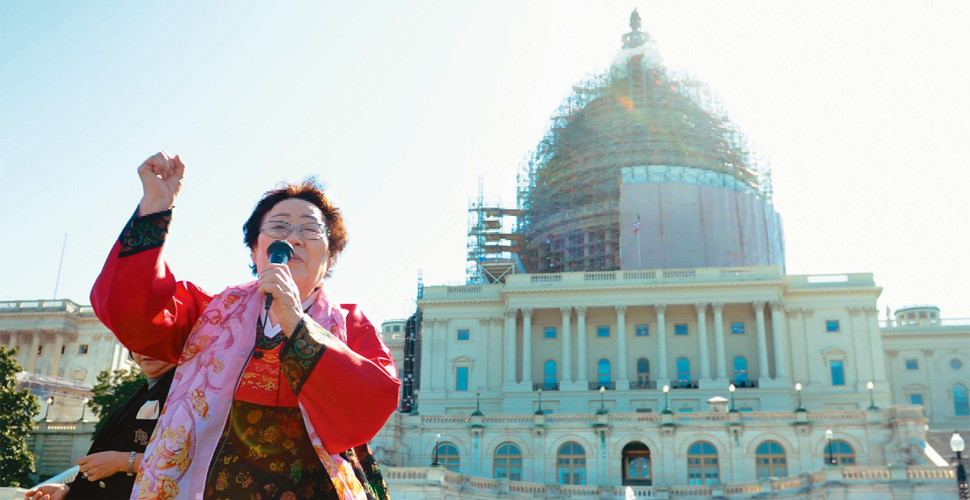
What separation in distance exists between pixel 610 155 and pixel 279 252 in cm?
7609

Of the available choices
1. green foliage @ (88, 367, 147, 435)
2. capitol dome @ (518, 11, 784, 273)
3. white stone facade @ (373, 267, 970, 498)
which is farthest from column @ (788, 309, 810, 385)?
green foliage @ (88, 367, 147, 435)

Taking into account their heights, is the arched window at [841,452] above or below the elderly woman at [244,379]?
above

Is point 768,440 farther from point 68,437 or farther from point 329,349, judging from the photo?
point 329,349

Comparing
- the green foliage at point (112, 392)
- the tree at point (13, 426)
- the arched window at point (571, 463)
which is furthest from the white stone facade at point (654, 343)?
the tree at point (13, 426)

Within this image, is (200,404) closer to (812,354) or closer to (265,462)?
(265,462)

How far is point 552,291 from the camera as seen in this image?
66312 millimetres

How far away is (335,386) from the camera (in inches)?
187

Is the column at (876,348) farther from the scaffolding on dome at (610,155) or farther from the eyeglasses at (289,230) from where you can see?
the eyeglasses at (289,230)

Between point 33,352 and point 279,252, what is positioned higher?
point 33,352

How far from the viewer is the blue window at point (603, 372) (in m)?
65.2

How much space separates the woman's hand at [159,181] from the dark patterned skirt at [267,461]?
3.66 ft

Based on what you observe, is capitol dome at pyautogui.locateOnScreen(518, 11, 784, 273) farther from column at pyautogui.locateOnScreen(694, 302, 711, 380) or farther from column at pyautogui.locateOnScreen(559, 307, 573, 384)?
column at pyautogui.locateOnScreen(559, 307, 573, 384)

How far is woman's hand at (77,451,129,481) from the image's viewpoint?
5055 mm

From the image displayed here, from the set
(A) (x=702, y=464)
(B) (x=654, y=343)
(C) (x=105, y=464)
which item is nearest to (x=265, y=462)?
(C) (x=105, y=464)
